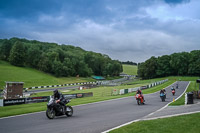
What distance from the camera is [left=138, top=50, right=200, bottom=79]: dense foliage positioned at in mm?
120188

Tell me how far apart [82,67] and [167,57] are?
55216mm

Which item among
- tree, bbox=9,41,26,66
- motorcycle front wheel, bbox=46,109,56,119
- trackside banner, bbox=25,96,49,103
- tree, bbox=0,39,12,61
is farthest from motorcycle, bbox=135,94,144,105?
tree, bbox=0,39,12,61

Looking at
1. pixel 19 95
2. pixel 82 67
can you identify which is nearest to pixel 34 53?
pixel 82 67

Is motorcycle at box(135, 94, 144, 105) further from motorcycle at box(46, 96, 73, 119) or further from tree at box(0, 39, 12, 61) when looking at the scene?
tree at box(0, 39, 12, 61)

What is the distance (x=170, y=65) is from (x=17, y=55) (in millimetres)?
87281

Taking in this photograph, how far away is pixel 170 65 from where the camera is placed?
125 meters

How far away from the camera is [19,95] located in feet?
106

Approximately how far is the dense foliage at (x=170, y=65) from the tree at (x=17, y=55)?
69639mm

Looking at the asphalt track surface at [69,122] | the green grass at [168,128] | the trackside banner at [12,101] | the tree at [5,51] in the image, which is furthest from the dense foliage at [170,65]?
the green grass at [168,128]

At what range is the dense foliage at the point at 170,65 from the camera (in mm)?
120188

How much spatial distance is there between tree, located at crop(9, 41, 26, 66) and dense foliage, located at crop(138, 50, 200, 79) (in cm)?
6964

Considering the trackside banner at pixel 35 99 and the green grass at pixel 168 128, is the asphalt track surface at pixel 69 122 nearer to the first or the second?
the green grass at pixel 168 128

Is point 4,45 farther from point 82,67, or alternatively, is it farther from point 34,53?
point 82,67

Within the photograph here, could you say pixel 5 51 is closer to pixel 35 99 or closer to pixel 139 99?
pixel 35 99
